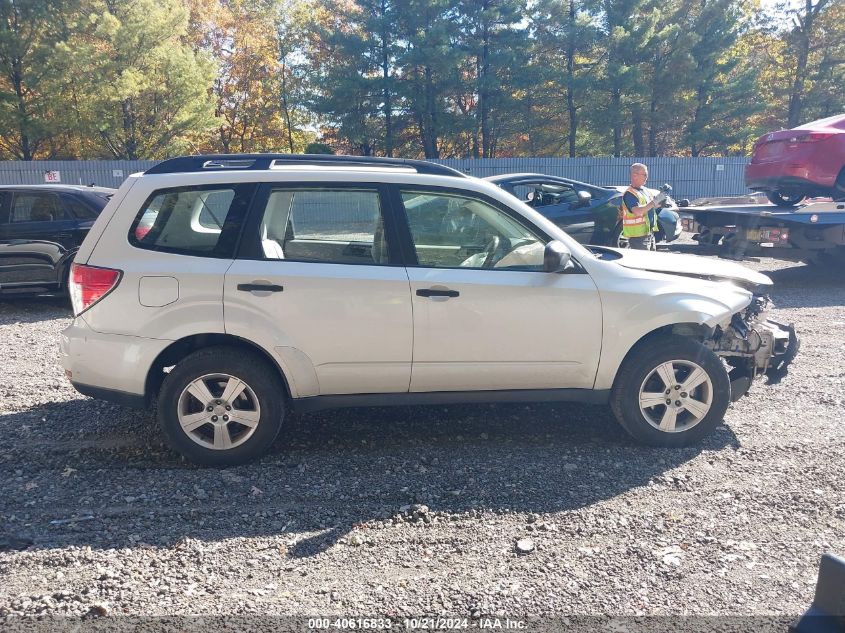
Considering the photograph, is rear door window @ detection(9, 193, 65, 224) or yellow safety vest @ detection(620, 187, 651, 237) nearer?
yellow safety vest @ detection(620, 187, 651, 237)

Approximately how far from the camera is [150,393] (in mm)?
4266

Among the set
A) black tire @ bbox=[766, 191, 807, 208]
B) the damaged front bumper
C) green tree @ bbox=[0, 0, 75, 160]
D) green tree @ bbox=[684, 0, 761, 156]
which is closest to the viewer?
the damaged front bumper

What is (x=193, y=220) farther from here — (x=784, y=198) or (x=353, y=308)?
(x=784, y=198)

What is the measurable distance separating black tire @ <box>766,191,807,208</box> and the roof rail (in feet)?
27.4

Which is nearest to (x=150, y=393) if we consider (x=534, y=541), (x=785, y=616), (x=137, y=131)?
(x=534, y=541)

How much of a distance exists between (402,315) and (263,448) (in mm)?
1180

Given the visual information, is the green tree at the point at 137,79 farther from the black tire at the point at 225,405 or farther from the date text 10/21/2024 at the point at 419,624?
the date text 10/21/2024 at the point at 419,624

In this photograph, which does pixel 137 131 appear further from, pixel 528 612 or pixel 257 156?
pixel 528 612

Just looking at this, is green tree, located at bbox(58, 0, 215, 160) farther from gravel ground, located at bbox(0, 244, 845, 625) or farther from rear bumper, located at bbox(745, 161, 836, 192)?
gravel ground, located at bbox(0, 244, 845, 625)

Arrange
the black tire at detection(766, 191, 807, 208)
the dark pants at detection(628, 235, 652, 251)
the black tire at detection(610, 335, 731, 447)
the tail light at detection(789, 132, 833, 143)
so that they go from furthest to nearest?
the black tire at detection(766, 191, 807, 208), the tail light at detection(789, 132, 833, 143), the dark pants at detection(628, 235, 652, 251), the black tire at detection(610, 335, 731, 447)

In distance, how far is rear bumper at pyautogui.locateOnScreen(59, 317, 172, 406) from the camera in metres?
4.14

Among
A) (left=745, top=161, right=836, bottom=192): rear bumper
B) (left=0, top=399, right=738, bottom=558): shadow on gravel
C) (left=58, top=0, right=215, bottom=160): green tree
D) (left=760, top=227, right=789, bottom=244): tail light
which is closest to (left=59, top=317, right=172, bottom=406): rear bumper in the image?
(left=0, top=399, right=738, bottom=558): shadow on gravel

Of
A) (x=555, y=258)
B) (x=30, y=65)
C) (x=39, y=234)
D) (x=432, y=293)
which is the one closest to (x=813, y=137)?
(x=555, y=258)

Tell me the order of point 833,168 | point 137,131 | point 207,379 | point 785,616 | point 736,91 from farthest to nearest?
point 736,91 → point 137,131 → point 833,168 → point 207,379 → point 785,616
